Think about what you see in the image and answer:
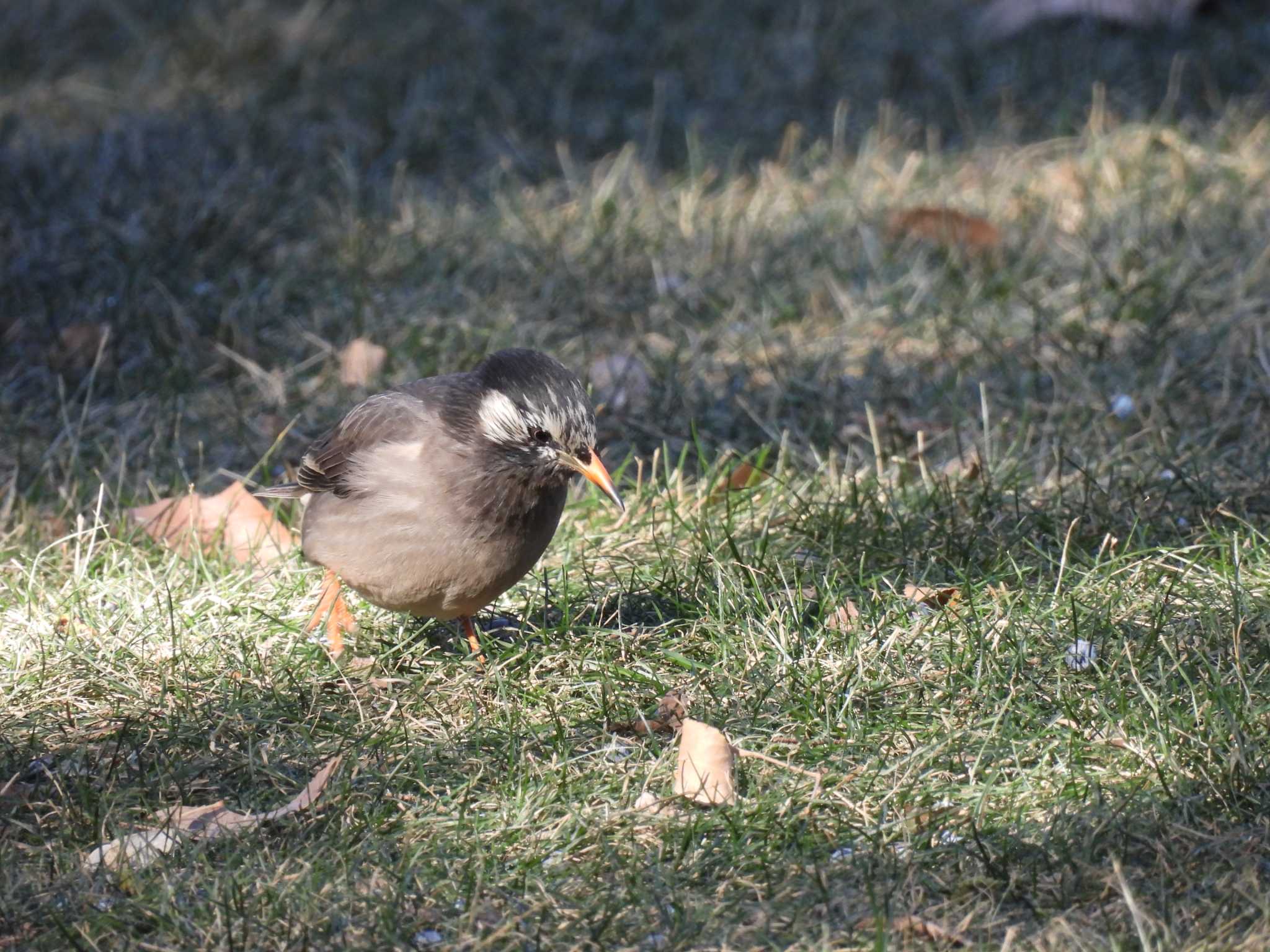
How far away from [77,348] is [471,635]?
243 centimetres

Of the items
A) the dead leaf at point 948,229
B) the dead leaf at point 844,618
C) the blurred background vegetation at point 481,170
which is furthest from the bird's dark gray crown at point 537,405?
the dead leaf at point 948,229

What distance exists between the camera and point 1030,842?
3299 mm

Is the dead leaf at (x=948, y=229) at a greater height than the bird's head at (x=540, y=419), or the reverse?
the bird's head at (x=540, y=419)

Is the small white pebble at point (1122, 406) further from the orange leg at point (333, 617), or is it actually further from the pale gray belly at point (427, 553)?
the orange leg at point (333, 617)

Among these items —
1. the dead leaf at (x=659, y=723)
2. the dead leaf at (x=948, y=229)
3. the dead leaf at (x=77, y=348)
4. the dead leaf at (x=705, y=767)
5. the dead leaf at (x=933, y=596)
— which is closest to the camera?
the dead leaf at (x=705, y=767)

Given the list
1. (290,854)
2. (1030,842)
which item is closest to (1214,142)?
(1030,842)

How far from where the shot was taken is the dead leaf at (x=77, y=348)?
5.86 metres

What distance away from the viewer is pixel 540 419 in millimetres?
4066

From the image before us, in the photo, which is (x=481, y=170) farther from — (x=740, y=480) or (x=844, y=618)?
(x=844, y=618)

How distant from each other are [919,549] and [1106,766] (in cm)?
116

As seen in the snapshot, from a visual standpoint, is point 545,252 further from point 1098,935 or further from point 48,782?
point 1098,935

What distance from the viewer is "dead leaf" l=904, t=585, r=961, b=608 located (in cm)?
433

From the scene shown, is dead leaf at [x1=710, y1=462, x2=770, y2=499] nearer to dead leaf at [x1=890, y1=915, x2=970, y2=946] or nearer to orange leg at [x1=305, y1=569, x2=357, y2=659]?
orange leg at [x1=305, y1=569, x2=357, y2=659]

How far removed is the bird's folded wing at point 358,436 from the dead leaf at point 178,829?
1035 mm
